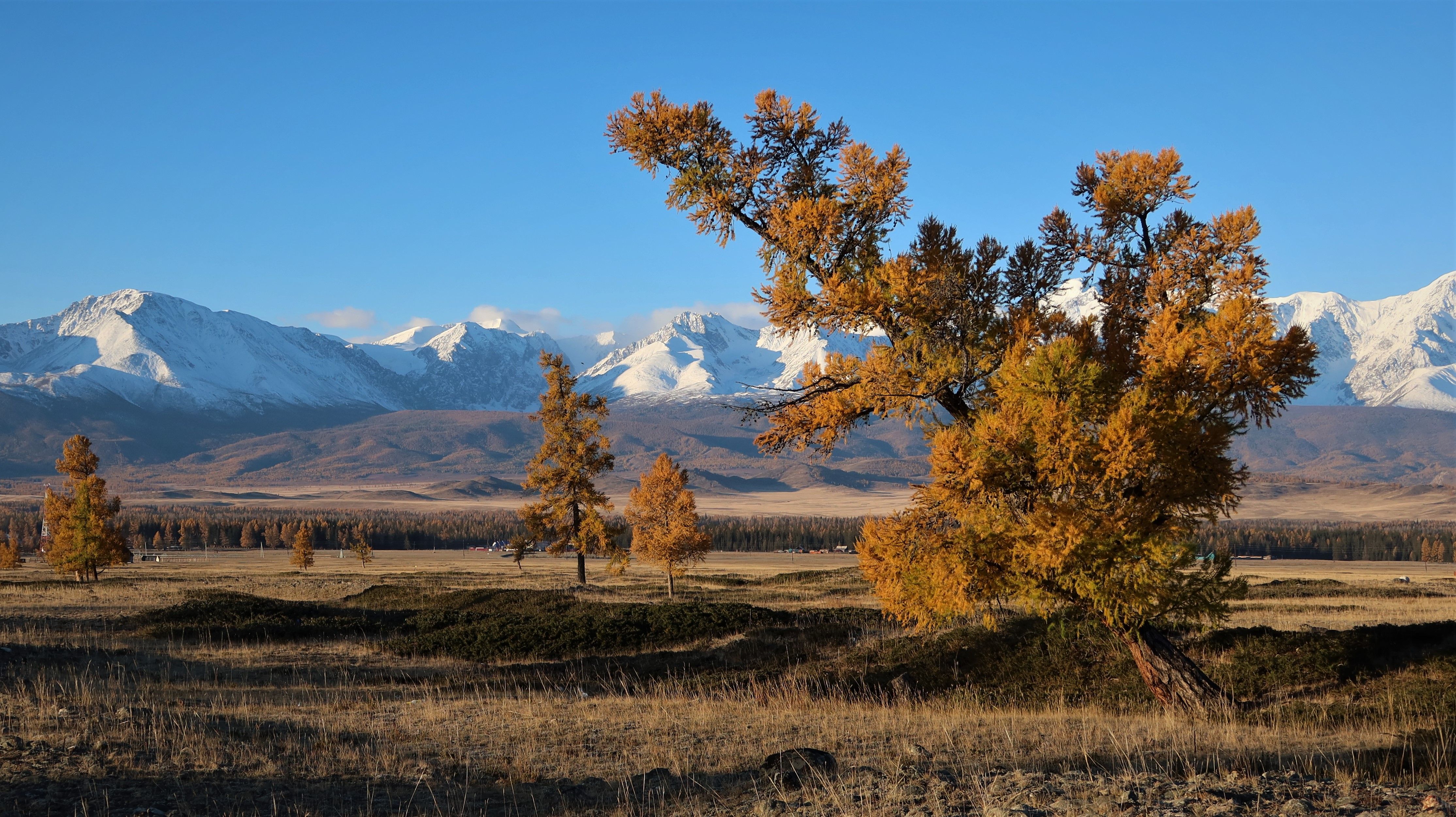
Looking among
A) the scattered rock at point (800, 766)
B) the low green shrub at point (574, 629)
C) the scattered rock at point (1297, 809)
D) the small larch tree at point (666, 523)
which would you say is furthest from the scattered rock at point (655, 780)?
the small larch tree at point (666, 523)

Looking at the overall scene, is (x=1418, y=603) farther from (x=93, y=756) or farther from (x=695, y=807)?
(x=93, y=756)

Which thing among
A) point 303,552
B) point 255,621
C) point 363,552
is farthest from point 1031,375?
point 363,552

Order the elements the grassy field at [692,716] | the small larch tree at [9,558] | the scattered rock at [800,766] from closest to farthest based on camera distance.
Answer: the grassy field at [692,716] → the scattered rock at [800,766] → the small larch tree at [9,558]

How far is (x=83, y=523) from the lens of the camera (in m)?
56.8

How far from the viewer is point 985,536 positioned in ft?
47.9

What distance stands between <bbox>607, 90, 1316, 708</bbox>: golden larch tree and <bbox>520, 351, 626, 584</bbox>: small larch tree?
1390 inches

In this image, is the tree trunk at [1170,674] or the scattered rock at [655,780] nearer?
the scattered rock at [655,780]

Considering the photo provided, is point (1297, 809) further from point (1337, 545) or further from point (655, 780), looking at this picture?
point (1337, 545)

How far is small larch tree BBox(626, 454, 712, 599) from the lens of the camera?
55.7m

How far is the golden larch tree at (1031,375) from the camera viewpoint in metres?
14.1

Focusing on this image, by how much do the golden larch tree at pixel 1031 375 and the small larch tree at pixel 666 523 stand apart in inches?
1510

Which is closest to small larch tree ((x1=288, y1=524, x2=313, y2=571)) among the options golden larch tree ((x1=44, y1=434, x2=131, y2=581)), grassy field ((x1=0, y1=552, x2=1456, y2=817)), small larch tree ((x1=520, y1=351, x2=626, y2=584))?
golden larch tree ((x1=44, y1=434, x2=131, y2=581))

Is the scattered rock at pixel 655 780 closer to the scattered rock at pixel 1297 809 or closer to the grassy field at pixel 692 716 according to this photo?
the grassy field at pixel 692 716

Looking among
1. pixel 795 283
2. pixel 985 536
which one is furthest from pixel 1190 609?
pixel 795 283
